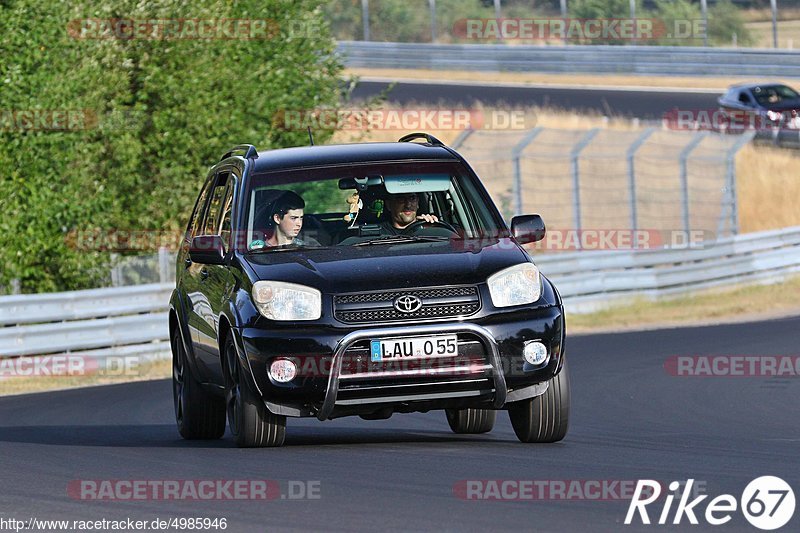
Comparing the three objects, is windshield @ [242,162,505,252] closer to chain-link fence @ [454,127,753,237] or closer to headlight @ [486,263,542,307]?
headlight @ [486,263,542,307]

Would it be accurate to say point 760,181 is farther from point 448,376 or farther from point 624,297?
point 448,376

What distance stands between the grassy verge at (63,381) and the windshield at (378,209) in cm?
905

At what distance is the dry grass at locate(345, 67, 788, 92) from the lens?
52125 millimetres

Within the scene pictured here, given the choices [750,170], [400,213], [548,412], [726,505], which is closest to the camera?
[726,505]

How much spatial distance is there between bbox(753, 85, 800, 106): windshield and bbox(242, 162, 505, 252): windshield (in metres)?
35.5

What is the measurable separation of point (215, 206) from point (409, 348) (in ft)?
9.24

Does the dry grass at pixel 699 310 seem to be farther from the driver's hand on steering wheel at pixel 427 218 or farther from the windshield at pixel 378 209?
the driver's hand on steering wheel at pixel 427 218

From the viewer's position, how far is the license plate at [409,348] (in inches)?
342

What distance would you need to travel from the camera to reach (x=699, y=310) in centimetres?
2497

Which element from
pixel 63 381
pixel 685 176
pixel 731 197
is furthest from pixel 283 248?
pixel 731 197

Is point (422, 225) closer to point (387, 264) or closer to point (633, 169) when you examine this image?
point (387, 264)

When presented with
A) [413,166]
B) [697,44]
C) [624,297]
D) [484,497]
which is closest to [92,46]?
[624,297]

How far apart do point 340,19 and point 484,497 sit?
2318 inches

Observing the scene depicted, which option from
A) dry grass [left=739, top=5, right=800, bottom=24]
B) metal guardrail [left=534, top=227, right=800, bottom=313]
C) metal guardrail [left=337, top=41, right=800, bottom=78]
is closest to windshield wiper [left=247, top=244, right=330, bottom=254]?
metal guardrail [left=534, top=227, right=800, bottom=313]
